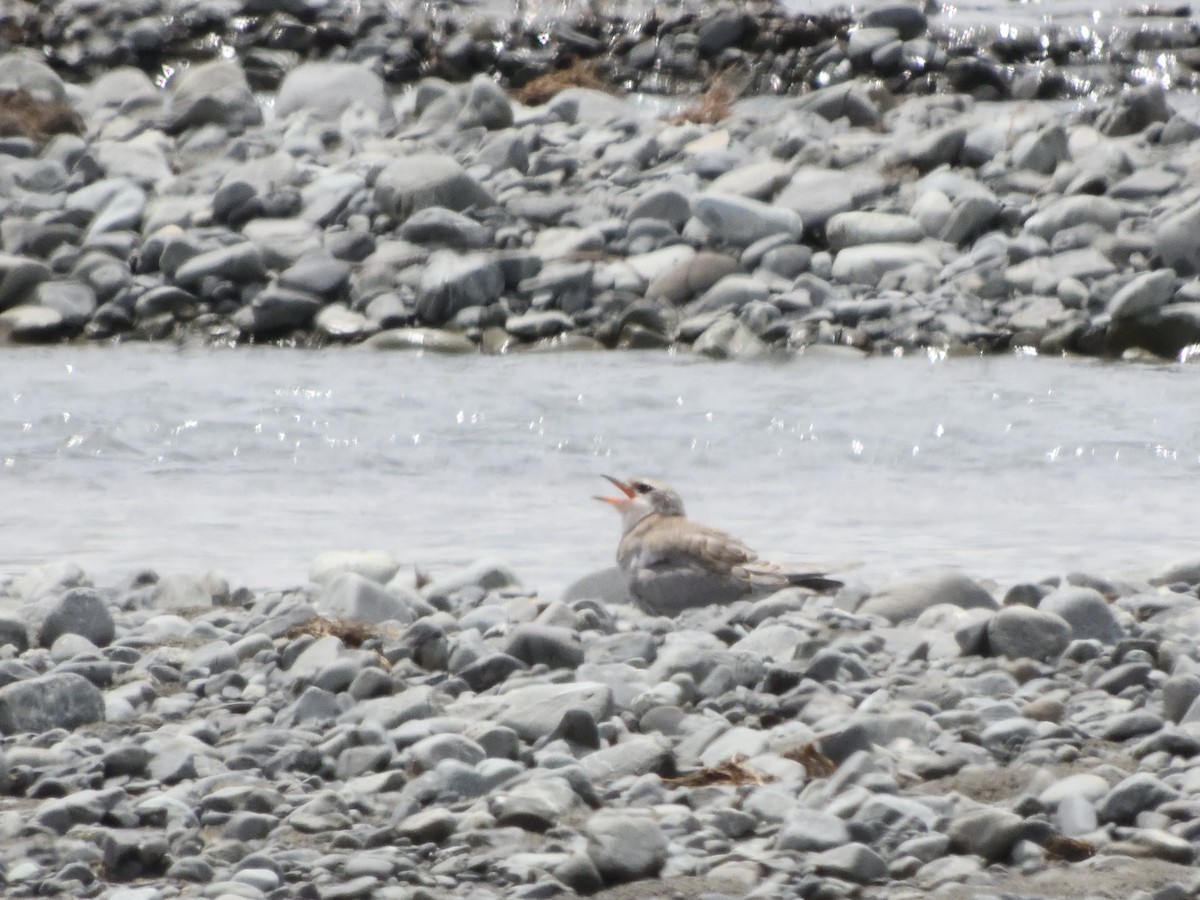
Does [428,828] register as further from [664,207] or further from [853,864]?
[664,207]

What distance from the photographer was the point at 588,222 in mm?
12953

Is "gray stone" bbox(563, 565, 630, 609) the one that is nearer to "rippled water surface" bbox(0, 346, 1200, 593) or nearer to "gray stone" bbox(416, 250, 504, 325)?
"rippled water surface" bbox(0, 346, 1200, 593)

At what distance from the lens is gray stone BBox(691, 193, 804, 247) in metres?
12.5

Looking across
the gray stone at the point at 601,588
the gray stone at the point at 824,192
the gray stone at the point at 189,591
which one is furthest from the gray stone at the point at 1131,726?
the gray stone at the point at 824,192

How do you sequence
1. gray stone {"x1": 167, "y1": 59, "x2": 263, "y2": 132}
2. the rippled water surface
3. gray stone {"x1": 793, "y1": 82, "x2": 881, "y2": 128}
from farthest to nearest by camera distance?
gray stone {"x1": 167, "y1": 59, "x2": 263, "y2": 132}
gray stone {"x1": 793, "y1": 82, "x2": 881, "y2": 128}
the rippled water surface

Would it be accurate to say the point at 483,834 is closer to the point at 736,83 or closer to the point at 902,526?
the point at 902,526

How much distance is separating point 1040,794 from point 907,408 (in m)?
6.18

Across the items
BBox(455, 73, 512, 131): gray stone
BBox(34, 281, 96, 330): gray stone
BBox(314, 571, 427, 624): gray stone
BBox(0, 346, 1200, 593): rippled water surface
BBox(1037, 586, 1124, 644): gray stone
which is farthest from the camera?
BBox(455, 73, 512, 131): gray stone

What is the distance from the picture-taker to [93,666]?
4805 millimetres

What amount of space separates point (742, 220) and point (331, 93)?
605 cm

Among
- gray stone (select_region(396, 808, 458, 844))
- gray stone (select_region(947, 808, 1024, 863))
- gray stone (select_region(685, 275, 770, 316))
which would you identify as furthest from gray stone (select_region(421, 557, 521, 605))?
gray stone (select_region(685, 275, 770, 316))

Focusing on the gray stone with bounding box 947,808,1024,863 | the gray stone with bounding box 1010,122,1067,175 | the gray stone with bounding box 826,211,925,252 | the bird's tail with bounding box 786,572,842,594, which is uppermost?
the gray stone with bounding box 1010,122,1067,175

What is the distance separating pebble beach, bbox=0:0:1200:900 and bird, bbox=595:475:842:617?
0.08 metres

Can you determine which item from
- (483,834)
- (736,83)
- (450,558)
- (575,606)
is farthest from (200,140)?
(483,834)
